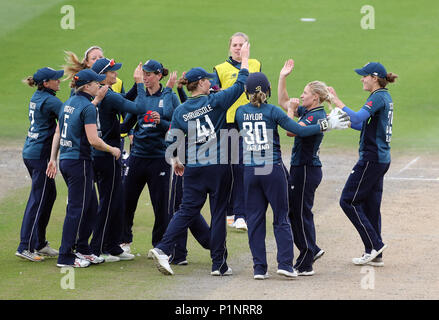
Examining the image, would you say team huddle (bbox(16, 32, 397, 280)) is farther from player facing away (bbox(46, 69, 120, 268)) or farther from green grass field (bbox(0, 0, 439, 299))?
green grass field (bbox(0, 0, 439, 299))

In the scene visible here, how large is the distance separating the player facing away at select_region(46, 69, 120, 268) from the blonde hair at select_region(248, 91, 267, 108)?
175 cm

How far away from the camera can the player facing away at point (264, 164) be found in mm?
8867

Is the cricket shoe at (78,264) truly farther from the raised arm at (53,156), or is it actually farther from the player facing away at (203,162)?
the raised arm at (53,156)

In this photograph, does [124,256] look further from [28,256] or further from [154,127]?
[154,127]

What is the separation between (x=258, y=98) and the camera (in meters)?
8.85

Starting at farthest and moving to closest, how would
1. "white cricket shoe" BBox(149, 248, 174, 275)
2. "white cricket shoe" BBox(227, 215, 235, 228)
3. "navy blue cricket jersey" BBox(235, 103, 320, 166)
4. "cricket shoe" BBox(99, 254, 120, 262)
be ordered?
"white cricket shoe" BBox(227, 215, 235, 228)
"cricket shoe" BBox(99, 254, 120, 262)
"white cricket shoe" BBox(149, 248, 174, 275)
"navy blue cricket jersey" BBox(235, 103, 320, 166)

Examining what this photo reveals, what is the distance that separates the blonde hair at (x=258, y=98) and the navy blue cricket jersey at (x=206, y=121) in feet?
0.89

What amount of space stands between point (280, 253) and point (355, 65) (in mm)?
15457

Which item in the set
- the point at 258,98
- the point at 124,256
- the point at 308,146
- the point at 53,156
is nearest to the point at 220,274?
the point at 124,256

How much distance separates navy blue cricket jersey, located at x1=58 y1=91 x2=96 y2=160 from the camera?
9.34 meters

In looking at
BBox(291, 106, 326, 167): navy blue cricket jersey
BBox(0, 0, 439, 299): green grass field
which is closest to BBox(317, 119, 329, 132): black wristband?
BBox(291, 106, 326, 167): navy blue cricket jersey

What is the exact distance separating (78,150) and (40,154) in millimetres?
922

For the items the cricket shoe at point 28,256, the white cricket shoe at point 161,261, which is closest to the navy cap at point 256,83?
the white cricket shoe at point 161,261

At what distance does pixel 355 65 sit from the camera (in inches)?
932
